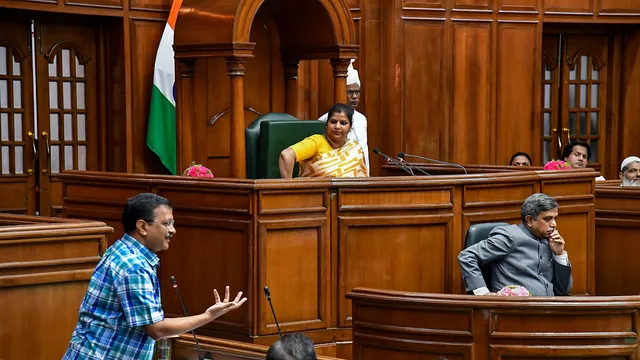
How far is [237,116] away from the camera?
7352mm

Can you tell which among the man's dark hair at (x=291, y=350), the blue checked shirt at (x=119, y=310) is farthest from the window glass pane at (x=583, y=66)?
the man's dark hair at (x=291, y=350)

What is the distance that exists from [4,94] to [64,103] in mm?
469

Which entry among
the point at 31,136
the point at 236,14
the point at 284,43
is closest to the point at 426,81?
the point at 284,43

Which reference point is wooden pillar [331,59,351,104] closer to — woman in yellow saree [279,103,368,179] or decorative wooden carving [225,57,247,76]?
decorative wooden carving [225,57,247,76]

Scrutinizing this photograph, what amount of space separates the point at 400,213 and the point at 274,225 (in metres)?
0.73

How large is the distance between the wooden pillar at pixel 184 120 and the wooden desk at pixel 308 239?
1.71m

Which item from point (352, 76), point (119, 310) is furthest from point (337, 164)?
point (119, 310)

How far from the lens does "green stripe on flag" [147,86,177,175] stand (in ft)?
27.4

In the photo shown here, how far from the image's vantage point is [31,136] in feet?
26.6

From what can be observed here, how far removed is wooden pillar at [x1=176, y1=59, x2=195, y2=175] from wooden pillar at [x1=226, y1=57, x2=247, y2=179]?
1.94ft

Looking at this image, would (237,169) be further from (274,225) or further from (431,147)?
(431,147)

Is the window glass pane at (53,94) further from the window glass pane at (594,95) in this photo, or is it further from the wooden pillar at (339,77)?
the window glass pane at (594,95)

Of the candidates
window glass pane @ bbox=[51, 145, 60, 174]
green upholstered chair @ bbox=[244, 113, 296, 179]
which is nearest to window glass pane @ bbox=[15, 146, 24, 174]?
window glass pane @ bbox=[51, 145, 60, 174]

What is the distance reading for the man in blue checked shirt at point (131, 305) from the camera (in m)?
3.26
